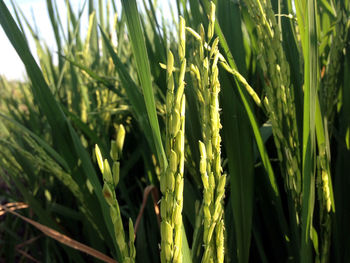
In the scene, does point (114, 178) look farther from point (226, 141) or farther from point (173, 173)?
point (226, 141)

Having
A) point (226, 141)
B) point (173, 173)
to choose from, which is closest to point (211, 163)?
point (173, 173)

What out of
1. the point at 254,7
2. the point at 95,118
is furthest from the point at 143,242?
the point at 254,7

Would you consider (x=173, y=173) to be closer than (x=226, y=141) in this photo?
Yes

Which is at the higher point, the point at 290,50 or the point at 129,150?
the point at 290,50

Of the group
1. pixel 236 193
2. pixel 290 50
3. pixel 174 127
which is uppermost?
pixel 290 50

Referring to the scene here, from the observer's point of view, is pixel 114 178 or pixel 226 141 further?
pixel 226 141

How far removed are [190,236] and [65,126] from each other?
37 cm

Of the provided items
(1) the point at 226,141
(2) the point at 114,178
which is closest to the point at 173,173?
(2) the point at 114,178

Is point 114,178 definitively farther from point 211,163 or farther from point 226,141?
point 226,141

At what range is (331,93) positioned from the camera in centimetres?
67

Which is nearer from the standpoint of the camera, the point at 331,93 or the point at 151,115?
the point at 151,115

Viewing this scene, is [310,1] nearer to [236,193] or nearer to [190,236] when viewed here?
[236,193]

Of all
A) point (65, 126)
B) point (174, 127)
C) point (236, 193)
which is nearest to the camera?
point (174, 127)

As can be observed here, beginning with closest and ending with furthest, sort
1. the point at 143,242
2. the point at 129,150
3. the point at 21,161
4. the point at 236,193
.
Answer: the point at 236,193, the point at 143,242, the point at 21,161, the point at 129,150
